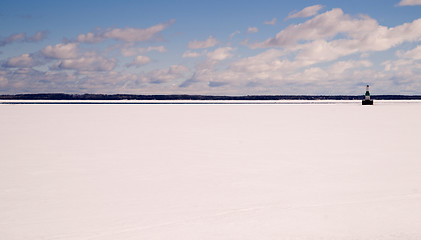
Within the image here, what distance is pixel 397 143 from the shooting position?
481 inches

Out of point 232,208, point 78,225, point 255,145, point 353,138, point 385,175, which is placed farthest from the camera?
point 353,138

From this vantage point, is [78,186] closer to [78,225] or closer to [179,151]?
[78,225]

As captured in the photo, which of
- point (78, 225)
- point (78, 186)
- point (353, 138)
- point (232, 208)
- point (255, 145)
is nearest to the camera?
point (78, 225)

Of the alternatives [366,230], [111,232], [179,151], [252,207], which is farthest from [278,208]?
[179,151]

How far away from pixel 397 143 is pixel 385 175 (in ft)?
17.9

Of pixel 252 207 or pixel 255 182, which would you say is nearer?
pixel 252 207

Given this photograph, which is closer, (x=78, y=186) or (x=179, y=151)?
Result: (x=78, y=186)

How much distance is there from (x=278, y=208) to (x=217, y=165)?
132 inches

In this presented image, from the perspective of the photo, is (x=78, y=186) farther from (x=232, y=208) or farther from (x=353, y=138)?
(x=353, y=138)

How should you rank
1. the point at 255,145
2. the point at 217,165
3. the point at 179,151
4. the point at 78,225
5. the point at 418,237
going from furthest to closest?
1. the point at 255,145
2. the point at 179,151
3. the point at 217,165
4. the point at 78,225
5. the point at 418,237

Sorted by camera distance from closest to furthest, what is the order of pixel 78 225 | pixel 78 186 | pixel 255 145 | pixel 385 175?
pixel 78 225, pixel 78 186, pixel 385 175, pixel 255 145

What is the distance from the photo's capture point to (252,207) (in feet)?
17.5

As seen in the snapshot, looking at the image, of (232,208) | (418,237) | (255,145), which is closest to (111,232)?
(232,208)

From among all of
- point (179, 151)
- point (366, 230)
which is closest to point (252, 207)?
point (366, 230)
